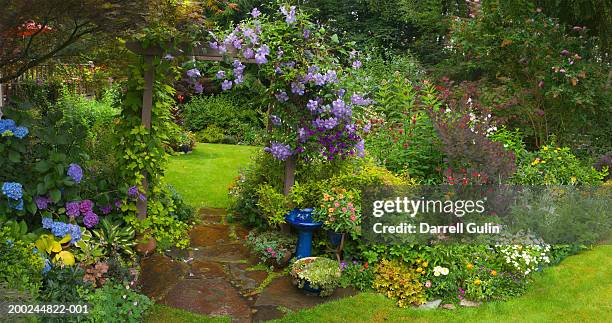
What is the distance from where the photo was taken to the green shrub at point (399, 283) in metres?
4.00

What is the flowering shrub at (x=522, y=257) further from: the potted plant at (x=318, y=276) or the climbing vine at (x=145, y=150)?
the climbing vine at (x=145, y=150)

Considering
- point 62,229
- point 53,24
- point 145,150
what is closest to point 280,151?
point 145,150

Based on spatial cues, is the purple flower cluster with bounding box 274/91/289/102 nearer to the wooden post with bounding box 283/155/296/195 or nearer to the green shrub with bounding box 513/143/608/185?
the wooden post with bounding box 283/155/296/195

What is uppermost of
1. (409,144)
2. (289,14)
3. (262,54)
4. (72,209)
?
(289,14)

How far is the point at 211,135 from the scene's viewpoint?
12.4 meters

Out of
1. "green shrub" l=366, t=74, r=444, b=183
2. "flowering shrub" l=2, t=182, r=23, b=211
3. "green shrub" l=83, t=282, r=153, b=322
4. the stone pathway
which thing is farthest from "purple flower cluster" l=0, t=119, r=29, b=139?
"green shrub" l=366, t=74, r=444, b=183

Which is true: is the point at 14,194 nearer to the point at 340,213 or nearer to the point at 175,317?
the point at 175,317

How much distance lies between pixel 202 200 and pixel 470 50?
5900 millimetres

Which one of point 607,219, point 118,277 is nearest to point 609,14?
point 607,219

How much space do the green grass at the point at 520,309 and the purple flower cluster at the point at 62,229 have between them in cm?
158

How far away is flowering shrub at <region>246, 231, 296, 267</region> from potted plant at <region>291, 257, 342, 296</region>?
16.0 inches

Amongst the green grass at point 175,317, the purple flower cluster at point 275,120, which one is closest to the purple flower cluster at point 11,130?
the green grass at point 175,317

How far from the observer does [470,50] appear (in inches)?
384

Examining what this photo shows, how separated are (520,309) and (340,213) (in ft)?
4.98
